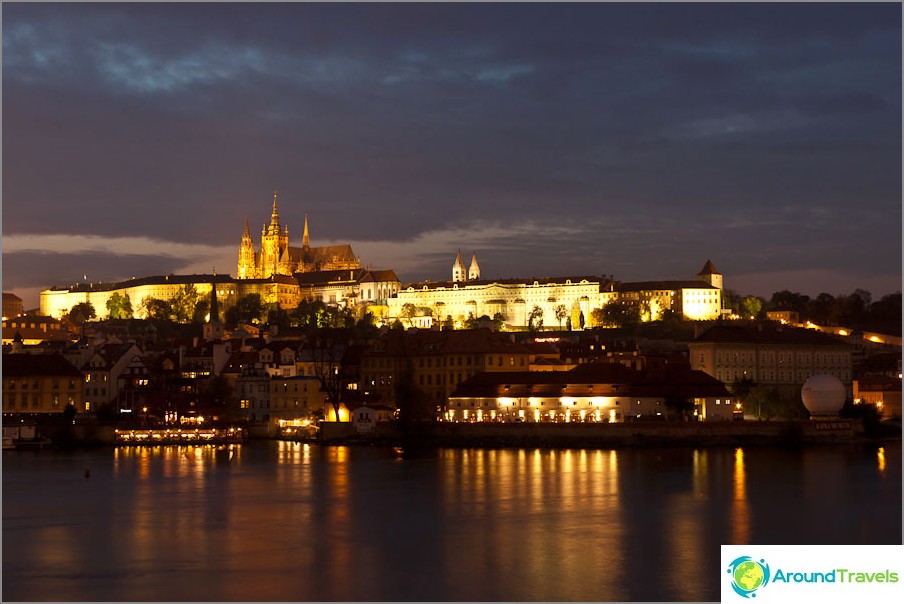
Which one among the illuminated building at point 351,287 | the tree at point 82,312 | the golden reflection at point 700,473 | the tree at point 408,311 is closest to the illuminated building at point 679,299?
the tree at point 408,311

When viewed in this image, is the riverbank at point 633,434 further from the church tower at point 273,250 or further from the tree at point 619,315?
the church tower at point 273,250

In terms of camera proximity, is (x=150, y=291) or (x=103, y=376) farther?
(x=150, y=291)

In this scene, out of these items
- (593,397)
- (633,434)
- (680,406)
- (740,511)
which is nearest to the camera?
(740,511)

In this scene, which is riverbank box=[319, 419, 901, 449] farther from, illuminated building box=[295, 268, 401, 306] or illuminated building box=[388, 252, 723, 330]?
illuminated building box=[295, 268, 401, 306]

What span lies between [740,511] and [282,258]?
111m

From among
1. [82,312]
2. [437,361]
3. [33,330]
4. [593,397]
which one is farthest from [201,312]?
[593,397]

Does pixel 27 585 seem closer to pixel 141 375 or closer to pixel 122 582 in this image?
pixel 122 582

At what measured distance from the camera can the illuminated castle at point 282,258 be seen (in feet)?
439

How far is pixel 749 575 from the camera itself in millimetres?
13117

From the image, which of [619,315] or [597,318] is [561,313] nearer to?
[597,318]

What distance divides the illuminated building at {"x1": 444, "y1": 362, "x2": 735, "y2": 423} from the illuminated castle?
88.2 m

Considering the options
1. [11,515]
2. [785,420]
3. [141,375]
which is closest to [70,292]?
[141,375]

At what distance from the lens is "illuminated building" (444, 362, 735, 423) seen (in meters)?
42.1

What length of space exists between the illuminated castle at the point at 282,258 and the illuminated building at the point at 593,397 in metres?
88.2
